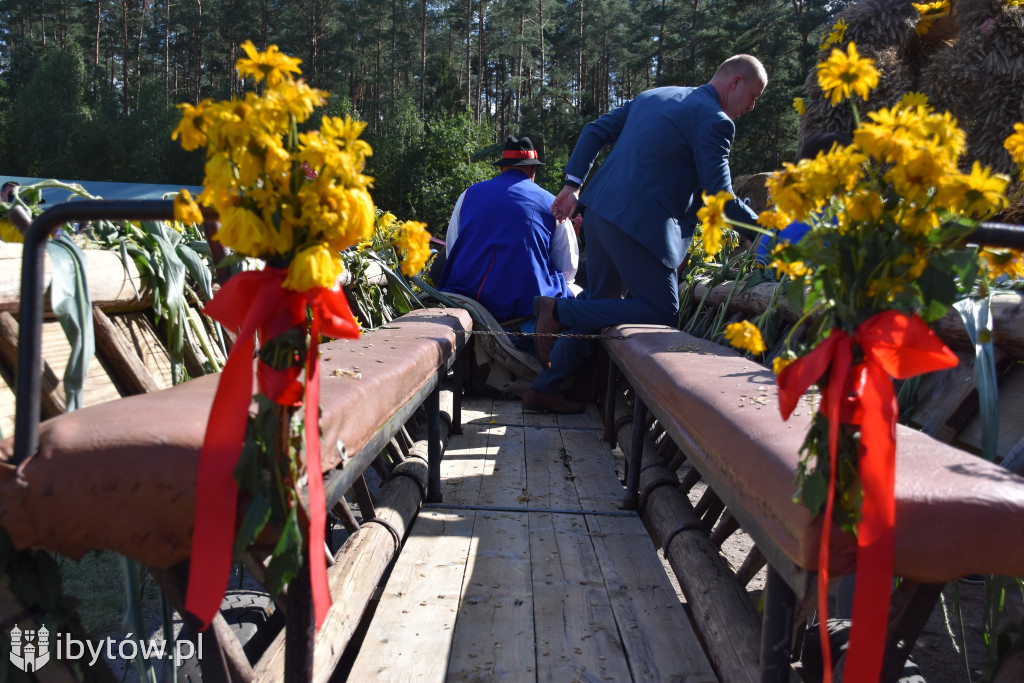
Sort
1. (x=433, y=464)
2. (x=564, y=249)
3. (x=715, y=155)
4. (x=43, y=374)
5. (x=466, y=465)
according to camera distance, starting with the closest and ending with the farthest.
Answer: (x=43, y=374)
(x=433, y=464)
(x=466, y=465)
(x=715, y=155)
(x=564, y=249)

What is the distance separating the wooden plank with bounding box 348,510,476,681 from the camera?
1613mm

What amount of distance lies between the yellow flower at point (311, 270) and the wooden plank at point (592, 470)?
1814 mm

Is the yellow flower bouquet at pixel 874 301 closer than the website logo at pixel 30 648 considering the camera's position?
Yes

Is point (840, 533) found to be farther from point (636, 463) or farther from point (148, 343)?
point (148, 343)

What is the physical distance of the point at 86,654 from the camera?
1269 millimetres

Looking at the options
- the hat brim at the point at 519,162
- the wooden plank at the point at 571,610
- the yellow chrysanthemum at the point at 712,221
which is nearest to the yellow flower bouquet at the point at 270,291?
the yellow chrysanthemum at the point at 712,221

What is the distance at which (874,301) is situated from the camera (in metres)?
1.07

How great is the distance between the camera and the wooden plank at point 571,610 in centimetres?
165

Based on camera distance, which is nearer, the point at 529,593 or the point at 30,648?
the point at 30,648

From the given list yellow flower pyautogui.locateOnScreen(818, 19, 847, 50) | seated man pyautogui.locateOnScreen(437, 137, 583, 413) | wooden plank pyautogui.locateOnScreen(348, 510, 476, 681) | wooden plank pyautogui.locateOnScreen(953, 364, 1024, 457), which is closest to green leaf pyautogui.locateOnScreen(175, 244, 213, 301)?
wooden plank pyautogui.locateOnScreen(348, 510, 476, 681)

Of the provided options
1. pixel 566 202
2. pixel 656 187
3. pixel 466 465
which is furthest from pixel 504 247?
pixel 466 465

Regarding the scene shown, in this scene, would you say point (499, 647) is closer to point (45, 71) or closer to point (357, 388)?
point (357, 388)

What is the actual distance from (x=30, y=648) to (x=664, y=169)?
318cm

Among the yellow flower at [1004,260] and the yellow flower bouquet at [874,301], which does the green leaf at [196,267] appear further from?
the yellow flower at [1004,260]
